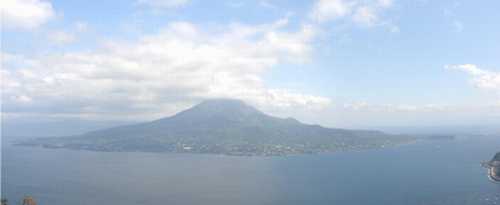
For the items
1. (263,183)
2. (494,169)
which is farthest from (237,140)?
(494,169)

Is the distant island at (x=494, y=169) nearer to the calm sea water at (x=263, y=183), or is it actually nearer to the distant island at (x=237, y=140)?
the calm sea water at (x=263, y=183)

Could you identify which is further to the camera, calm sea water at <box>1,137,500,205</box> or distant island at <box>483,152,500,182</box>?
distant island at <box>483,152,500,182</box>

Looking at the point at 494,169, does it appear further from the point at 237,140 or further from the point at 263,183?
the point at 237,140

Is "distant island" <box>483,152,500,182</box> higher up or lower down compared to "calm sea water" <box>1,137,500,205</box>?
higher up

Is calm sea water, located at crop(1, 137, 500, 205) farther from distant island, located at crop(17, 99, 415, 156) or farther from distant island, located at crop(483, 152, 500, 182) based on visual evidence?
distant island, located at crop(17, 99, 415, 156)

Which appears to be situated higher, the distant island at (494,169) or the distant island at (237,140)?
the distant island at (237,140)

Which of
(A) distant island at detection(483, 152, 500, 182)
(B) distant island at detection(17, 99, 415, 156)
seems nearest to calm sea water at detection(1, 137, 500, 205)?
(A) distant island at detection(483, 152, 500, 182)

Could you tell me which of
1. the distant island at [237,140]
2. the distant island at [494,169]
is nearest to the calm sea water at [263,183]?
the distant island at [494,169]

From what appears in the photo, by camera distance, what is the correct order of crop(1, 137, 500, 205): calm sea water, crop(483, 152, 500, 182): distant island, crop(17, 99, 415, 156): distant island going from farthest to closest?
crop(17, 99, 415, 156): distant island, crop(483, 152, 500, 182): distant island, crop(1, 137, 500, 205): calm sea water
